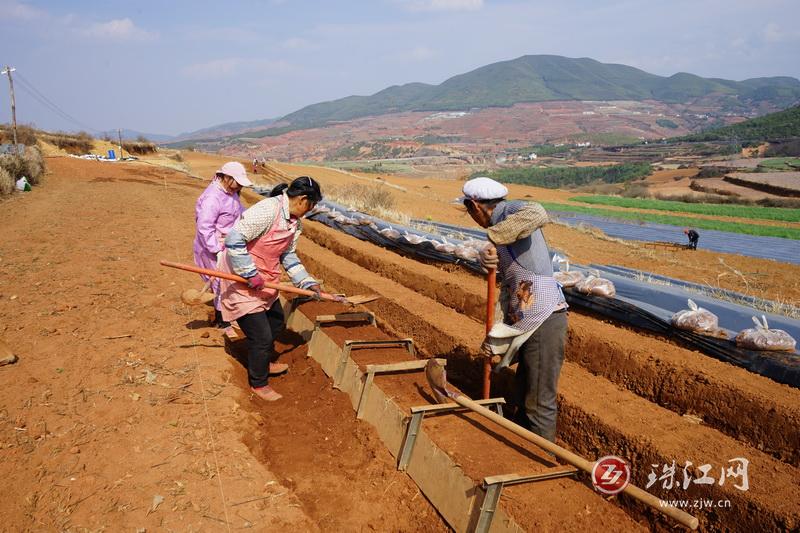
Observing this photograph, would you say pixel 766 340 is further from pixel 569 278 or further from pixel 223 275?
pixel 223 275

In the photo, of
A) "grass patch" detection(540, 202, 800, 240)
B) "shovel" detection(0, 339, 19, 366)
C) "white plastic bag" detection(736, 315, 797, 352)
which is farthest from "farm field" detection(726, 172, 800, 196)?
"shovel" detection(0, 339, 19, 366)

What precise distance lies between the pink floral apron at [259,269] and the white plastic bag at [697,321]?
3.31 meters

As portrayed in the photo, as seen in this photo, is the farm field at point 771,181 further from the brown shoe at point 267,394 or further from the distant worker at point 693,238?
the brown shoe at point 267,394

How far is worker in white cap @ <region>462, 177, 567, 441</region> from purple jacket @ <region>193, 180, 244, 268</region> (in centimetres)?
285

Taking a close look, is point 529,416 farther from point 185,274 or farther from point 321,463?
point 185,274

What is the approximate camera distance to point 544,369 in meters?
3.29

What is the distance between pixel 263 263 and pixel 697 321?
3590mm

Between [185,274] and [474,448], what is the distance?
19.9 feet

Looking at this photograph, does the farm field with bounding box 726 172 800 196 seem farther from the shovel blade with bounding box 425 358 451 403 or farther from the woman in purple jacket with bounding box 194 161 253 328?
the shovel blade with bounding box 425 358 451 403

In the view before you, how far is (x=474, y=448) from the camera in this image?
10.2 ft

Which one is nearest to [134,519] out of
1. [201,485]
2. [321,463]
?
[201,485]

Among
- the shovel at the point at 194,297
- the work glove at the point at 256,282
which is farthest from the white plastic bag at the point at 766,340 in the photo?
the shovel at the point at 194,297

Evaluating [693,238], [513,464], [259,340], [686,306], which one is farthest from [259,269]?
[693,238]

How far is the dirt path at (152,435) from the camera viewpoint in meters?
2.87
